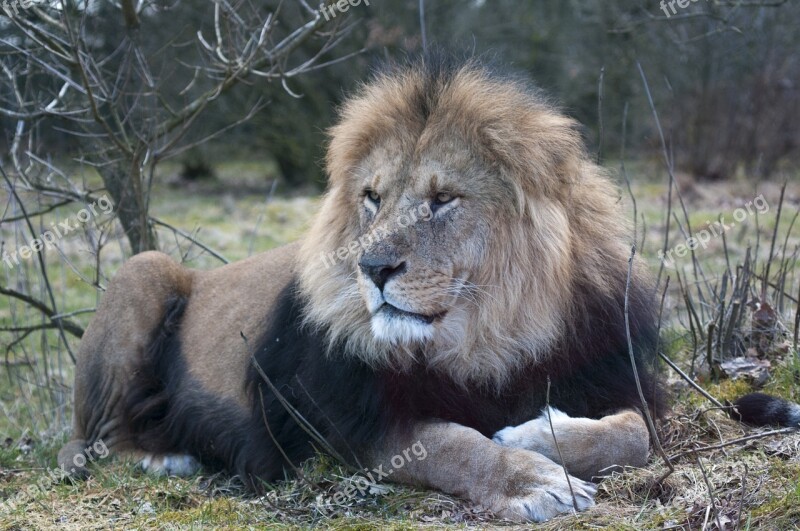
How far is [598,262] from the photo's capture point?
4125mm

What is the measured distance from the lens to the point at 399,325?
3.73 metres

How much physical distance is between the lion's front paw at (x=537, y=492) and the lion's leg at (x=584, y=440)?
0.11m

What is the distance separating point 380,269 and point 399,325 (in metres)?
0.23

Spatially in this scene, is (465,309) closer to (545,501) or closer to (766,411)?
(545,501)

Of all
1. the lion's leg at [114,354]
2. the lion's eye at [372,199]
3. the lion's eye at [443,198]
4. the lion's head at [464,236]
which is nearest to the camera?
the lion's head at [464,236]

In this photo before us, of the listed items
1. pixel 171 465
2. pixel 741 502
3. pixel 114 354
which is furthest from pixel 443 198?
pixel 114 354

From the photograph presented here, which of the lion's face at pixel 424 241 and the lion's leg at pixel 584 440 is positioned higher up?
the lion's face at pixel 424 241

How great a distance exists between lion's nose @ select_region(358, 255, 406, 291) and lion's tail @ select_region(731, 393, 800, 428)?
179cm

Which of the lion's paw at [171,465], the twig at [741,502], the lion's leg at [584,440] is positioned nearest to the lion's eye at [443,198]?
the lion's leg at [584,440]

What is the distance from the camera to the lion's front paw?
3.48 metres

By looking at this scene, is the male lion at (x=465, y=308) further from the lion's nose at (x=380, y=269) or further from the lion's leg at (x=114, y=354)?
the lion's leg at (x=114, y=354)

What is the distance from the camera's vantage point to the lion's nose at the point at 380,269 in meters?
3.69

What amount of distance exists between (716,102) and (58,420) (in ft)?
41.0

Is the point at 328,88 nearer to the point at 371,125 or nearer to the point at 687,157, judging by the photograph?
the point at 687,157
